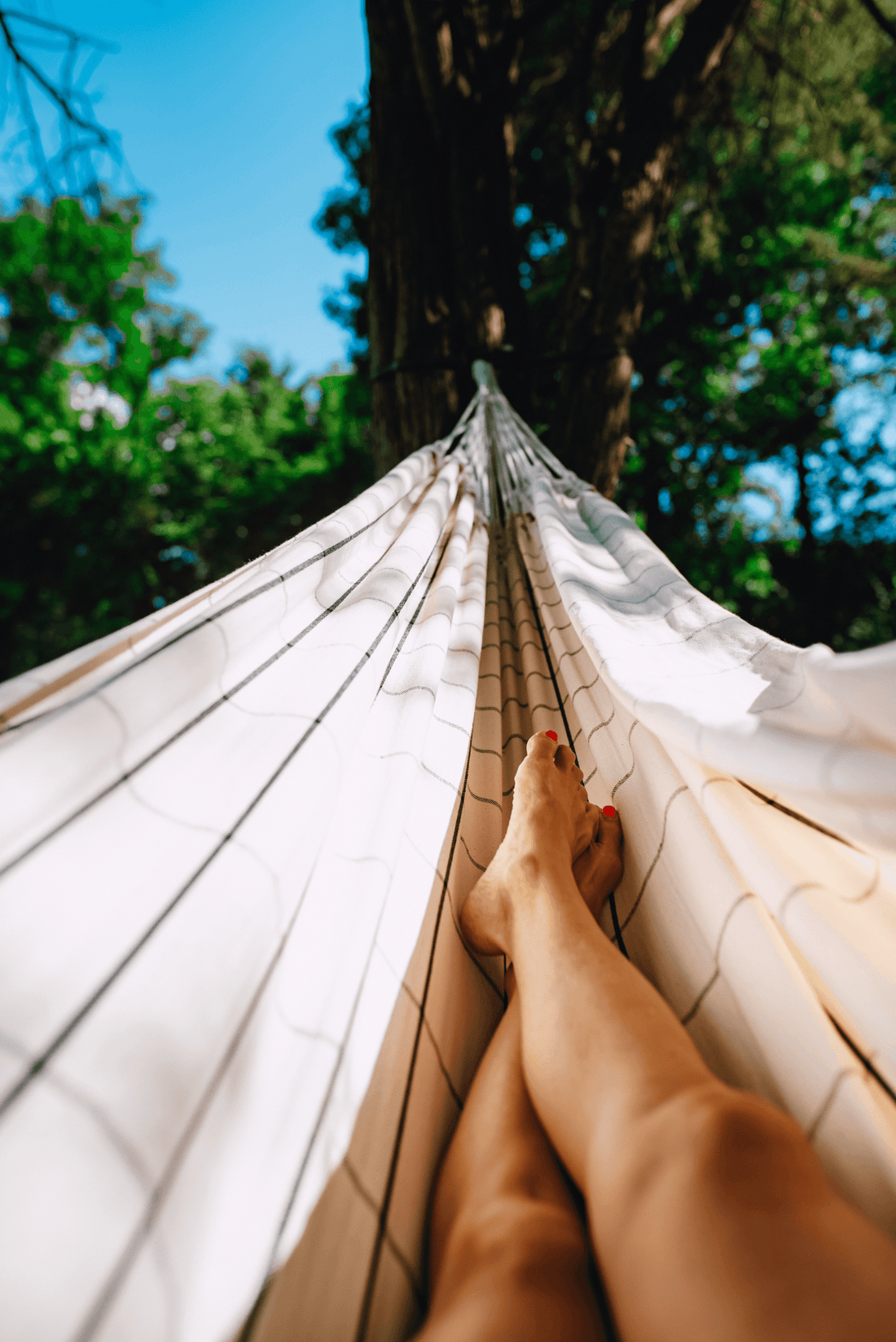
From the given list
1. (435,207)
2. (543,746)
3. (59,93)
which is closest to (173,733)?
(543,746)

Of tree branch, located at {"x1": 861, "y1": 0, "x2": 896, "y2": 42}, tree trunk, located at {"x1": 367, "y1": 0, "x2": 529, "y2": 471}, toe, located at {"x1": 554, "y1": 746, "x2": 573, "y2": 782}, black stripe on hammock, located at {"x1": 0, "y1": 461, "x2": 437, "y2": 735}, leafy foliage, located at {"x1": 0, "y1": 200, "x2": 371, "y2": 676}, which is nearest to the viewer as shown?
black stripe on hammock, located at {"x1": 0, "y1": 461, "x2": 437, "y2": 735}

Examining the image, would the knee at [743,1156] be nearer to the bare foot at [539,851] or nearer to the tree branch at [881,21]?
the bare foot at [539,851]

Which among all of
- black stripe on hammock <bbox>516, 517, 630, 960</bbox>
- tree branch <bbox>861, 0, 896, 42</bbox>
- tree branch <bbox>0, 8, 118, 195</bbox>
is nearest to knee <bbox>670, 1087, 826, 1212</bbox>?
black stripe on hammock <bbox>516, 517, 630, 960</bbox>

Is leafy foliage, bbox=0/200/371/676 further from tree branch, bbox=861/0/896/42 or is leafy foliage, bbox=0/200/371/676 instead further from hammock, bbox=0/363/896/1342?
hammock, bbox=0/363/896/1342

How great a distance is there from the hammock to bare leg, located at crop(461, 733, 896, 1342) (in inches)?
4.7

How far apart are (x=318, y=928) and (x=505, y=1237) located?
271mm

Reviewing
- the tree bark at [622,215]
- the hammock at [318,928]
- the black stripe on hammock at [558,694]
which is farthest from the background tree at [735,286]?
the hammock at [318,928]

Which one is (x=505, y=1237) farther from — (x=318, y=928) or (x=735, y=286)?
(x=735, y=286)

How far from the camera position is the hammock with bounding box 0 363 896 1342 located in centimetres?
33

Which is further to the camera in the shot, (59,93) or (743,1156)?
(59,93)

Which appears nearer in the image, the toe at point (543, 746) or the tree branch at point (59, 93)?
the toe at point (543, 746)

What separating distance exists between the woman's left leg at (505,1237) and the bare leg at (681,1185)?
0.09ft

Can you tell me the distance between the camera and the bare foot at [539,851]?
0.68 metres

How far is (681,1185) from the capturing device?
13.9 inches
